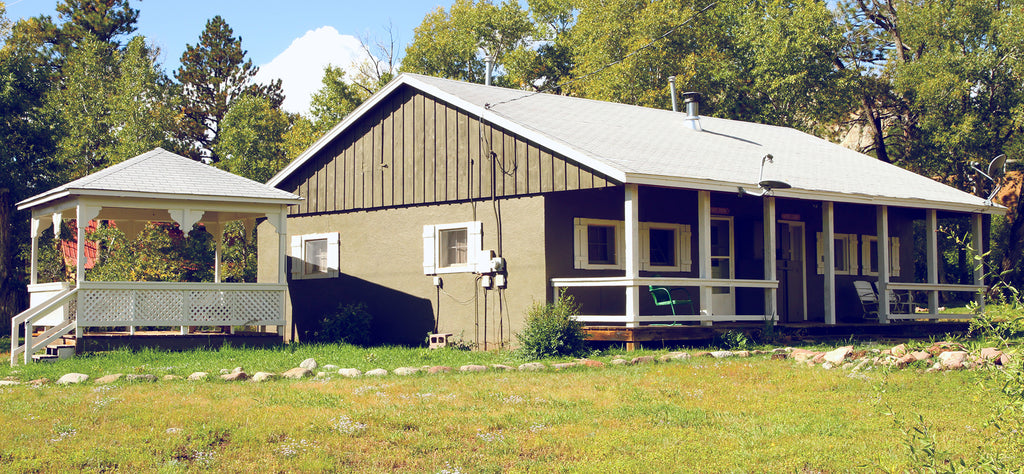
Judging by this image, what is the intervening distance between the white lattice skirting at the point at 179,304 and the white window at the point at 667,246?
6567mm

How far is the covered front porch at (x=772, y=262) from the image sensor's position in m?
15.6

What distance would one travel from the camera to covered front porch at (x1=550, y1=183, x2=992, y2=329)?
51.1ft

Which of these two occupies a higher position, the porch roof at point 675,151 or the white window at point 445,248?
the porch roof at point 675,151

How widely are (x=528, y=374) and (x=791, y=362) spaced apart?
136 inches

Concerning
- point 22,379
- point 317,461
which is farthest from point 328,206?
point 317,461

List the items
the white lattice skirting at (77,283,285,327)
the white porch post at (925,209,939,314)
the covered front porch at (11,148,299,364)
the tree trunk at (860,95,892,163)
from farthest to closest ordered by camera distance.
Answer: the tree trunk at (860,95,892,163) < the white porch post at (925,209,939,314) < the white lattice skirting at (77,283,285,327) < the covered front porch at (11,148,299,364)

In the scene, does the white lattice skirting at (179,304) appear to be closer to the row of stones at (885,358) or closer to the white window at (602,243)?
the white window at (602,243)

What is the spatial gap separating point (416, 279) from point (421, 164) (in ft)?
6.98

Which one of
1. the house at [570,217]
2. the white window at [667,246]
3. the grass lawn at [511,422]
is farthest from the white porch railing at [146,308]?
the white window at [667,246]

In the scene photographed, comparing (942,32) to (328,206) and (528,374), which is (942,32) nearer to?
(328,206)

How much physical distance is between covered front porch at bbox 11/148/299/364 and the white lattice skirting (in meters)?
0.02

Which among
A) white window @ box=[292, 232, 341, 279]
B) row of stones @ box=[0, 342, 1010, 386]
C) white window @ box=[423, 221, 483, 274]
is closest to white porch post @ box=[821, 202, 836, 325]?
row of stones @ box=[0, 342, 1010, 386]

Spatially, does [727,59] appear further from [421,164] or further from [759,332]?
[759,332]

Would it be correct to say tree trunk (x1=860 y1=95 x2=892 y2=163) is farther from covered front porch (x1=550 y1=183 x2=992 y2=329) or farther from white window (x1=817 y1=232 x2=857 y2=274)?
white window (x1=817 y1=232 x2=857 y2=274)
